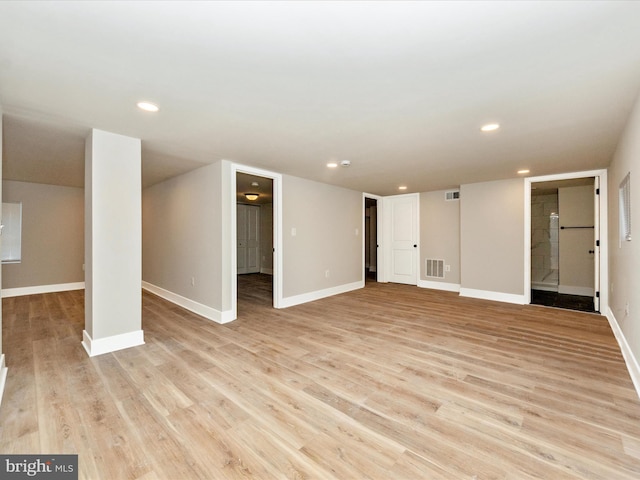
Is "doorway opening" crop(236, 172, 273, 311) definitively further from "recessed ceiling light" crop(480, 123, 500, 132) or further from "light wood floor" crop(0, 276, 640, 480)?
"recessed ceiling light" crop(480, 123, 500, 132)

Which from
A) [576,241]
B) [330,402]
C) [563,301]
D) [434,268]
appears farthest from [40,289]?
[576,241]

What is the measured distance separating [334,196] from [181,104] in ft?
12.3

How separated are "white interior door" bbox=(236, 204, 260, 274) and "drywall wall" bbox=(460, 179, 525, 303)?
6025mm

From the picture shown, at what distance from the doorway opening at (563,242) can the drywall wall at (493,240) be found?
548mm

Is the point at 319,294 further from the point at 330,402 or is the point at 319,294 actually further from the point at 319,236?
the point at 330,402

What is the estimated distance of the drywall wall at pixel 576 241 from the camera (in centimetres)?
570

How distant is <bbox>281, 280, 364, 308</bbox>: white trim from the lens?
481 cm

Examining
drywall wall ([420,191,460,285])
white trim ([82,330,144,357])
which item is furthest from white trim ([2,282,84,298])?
drywall wall ([420,191,460,285])

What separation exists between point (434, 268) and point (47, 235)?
8.26 meters

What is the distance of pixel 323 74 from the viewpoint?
180 cm

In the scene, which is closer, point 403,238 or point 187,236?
point 187,236

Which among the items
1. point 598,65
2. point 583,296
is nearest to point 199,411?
point 598,65
